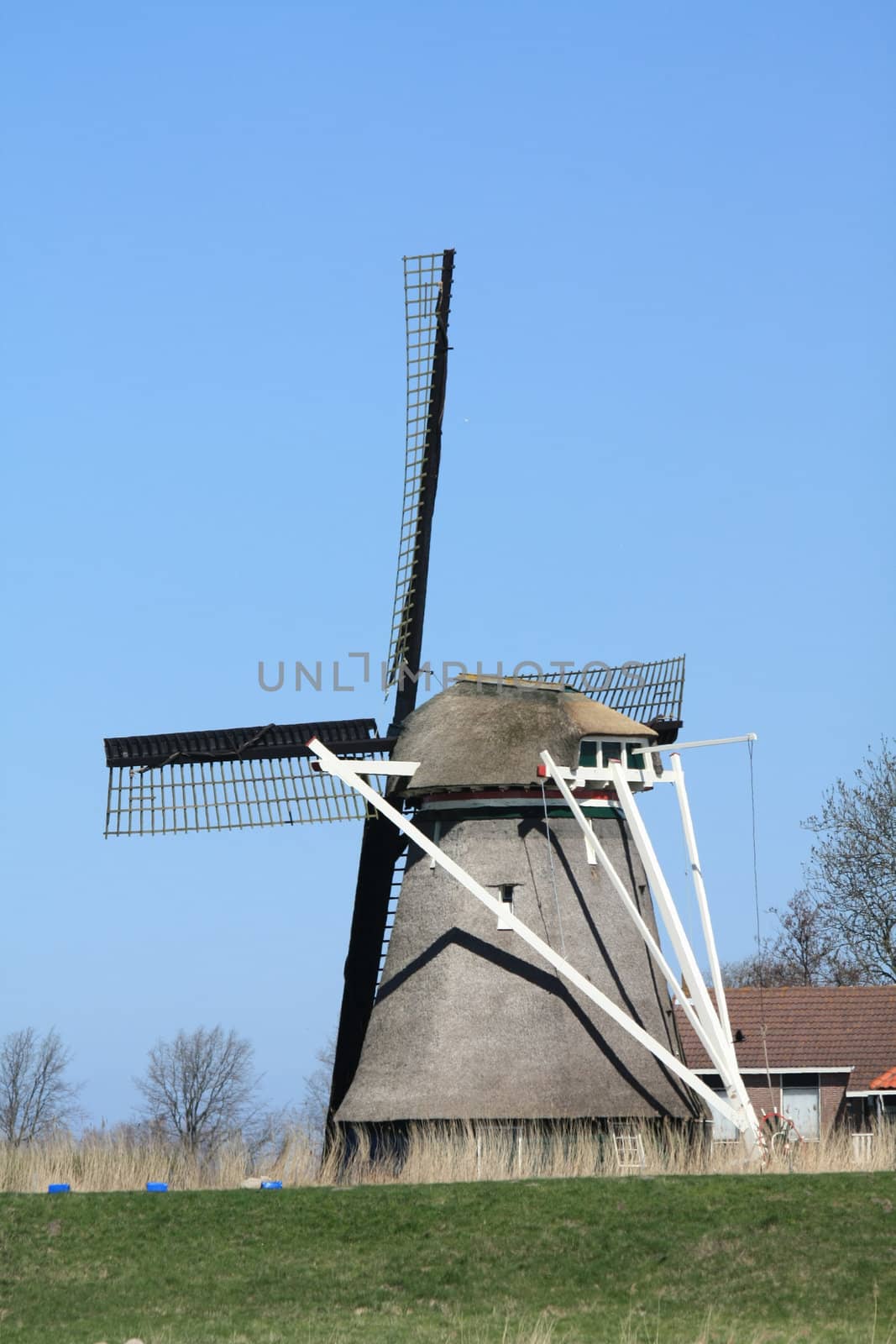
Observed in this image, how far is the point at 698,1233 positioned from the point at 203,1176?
19.4 feet

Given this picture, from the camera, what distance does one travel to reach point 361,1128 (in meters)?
24.1

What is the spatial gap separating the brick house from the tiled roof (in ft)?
0.04

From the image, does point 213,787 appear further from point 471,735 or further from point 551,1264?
point 551,1264

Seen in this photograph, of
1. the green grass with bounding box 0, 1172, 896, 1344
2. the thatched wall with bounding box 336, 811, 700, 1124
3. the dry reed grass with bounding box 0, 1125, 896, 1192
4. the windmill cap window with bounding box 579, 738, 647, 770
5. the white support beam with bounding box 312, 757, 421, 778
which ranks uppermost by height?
the windmill cap window with bounding box 579, 738, 647, 770

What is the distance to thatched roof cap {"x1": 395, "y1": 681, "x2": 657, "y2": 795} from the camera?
24609 mm

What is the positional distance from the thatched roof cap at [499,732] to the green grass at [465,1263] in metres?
5.50

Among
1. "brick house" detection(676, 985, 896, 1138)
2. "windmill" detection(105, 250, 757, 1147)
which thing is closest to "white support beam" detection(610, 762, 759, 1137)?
"windmill" detection(105, 250, 757, 1147)

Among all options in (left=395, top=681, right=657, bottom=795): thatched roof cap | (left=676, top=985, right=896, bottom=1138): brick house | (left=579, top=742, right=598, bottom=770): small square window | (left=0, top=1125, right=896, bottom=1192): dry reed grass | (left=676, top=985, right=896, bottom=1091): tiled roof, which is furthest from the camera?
(left=676, top=985, right=896, bottom=1091): tiled roof

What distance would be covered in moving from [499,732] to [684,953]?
3531 millimetres

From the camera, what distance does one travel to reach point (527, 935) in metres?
23.3

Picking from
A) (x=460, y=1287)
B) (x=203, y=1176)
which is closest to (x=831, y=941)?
(x=203, y=1176)

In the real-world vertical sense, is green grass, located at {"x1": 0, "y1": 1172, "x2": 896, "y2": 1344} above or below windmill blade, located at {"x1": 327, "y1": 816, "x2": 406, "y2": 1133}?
below

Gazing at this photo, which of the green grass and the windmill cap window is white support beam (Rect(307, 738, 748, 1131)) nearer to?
the windmill cap window

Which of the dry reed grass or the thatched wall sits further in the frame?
the thatched wall
